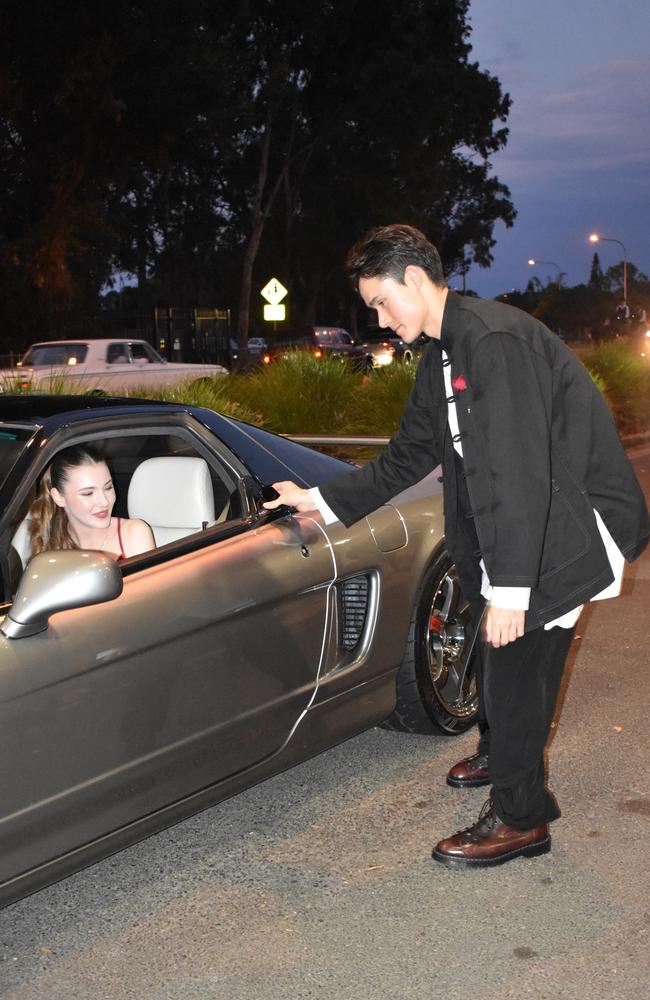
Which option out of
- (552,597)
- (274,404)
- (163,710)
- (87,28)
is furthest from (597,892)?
(87,28)

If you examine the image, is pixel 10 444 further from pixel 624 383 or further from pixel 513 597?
pixel 624 383

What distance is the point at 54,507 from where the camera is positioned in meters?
3.93

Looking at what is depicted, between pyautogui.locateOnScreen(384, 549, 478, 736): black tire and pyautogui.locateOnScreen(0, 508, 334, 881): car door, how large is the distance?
0.67m

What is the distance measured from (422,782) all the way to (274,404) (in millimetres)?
9424

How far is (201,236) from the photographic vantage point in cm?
4900

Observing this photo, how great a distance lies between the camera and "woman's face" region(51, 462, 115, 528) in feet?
12.5

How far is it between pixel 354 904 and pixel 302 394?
10.6 meters

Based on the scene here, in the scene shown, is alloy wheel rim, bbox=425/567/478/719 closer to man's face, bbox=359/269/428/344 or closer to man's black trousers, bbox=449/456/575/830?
man's black trousers, bbox=449/456/575/830

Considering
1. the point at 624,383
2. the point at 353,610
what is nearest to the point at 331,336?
the point at 624,383

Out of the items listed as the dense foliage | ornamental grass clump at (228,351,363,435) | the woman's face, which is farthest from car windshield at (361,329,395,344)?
the woman's face

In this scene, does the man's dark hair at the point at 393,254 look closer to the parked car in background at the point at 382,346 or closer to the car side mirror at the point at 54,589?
the car side mirror at the point at 54,589

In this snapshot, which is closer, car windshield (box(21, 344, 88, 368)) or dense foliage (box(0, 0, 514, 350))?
car windshield (box(21, 344, 88, 368))

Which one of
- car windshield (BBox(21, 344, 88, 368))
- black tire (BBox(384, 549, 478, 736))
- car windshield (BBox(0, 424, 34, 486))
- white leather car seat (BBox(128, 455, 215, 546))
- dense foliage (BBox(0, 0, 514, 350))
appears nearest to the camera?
car windshield (BBox(0, 424, 34, 486))

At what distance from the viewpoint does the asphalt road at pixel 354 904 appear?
315 cm
